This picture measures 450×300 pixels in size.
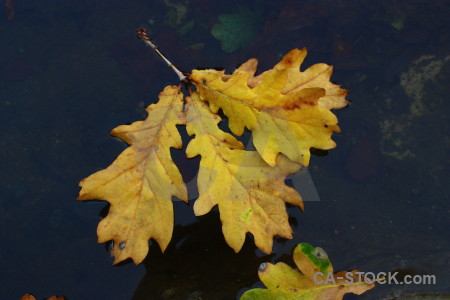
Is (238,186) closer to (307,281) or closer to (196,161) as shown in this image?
(196,161)

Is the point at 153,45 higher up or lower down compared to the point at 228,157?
higher up

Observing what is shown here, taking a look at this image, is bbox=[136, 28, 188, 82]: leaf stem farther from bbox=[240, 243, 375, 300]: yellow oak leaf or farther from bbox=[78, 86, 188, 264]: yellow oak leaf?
bbox=[240, 243, 375, 300]: yellow oak leaf

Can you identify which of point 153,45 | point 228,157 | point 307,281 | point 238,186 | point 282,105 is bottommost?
point 307,281

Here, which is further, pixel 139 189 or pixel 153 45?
pixel 153 45

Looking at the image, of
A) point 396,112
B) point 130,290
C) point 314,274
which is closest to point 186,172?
point 130,290

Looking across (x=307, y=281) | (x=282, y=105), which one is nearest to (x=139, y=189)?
(x=282, y=105)

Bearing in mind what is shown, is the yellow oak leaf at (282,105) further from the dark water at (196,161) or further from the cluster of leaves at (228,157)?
the dark water at (196,161)
